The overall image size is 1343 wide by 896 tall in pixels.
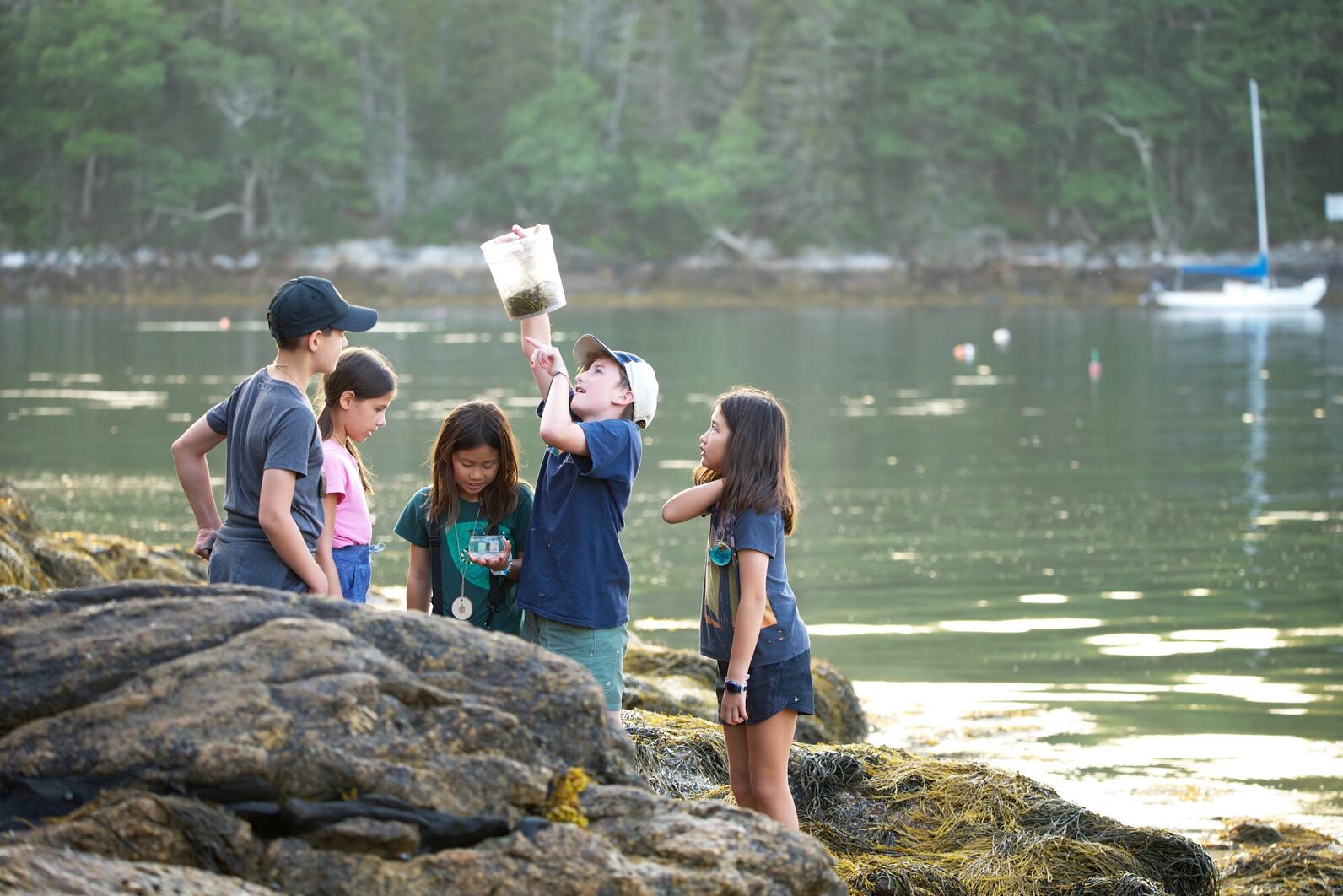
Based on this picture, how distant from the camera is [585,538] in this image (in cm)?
422

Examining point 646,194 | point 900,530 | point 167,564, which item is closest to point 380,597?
point 167,564

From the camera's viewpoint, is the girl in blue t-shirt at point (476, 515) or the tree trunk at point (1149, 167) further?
the tree trunk at point (1149, 167)

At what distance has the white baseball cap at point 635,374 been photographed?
14.3ft

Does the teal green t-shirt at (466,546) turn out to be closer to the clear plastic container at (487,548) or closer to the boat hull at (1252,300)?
the clear plastic container at (487,548)

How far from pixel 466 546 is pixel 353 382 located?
593mm

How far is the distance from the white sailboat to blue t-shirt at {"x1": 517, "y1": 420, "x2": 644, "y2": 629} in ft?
171

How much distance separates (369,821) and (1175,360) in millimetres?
31902

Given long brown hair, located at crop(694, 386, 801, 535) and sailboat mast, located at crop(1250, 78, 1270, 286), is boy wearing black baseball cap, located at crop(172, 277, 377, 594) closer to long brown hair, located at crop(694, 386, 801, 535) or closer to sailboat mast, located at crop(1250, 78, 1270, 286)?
long brown hair, located at crop(694, 386, 801, 535)

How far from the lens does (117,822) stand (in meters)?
2.67

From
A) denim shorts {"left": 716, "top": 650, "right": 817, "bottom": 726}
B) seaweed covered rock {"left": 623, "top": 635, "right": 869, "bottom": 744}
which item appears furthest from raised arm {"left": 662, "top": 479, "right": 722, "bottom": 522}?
seaweed covered rock {"left": 623, "top": 635, "right": 869, "bottom": 744}

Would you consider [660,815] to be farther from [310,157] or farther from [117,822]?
[310,157]

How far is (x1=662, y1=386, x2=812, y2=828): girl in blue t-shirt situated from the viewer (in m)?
4.16

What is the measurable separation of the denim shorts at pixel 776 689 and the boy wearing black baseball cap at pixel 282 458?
1.09 metres

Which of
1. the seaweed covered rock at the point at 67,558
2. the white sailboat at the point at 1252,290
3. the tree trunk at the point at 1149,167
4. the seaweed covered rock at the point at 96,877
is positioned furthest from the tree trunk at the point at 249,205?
the seaweed covered rock at the point at 96,877
